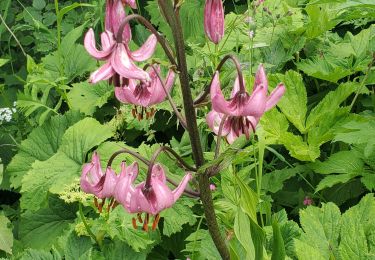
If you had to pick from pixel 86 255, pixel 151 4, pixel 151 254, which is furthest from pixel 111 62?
pixel 151 4

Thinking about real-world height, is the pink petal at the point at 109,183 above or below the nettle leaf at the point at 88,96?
above

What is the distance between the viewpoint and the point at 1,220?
2107mm

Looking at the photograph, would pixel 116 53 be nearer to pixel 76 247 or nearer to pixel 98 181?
pixel 98 181

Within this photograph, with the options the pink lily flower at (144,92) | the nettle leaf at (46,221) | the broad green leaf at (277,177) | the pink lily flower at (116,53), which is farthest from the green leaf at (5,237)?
the pink lily flower at (116,53)

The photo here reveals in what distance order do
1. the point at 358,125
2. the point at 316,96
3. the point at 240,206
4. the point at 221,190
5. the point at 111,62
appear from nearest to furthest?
the point at 111,62, the point at 240,206, the point at 358,125, the point at 221,190, the point at 316,96

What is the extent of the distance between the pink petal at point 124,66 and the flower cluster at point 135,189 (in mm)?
183

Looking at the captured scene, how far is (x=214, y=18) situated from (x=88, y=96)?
1.35 meters

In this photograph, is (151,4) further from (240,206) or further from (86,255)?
(240,206)

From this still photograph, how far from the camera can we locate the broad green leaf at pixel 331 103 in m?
1.84

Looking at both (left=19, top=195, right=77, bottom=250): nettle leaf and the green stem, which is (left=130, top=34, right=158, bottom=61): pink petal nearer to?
the green stem

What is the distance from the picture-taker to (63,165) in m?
2.05

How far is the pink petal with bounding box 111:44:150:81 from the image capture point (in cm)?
97

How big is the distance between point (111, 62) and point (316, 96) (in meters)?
1.39

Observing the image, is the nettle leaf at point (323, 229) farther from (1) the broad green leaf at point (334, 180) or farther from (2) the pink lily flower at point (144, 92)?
(2) the pink lily flower at point (144, 92)
